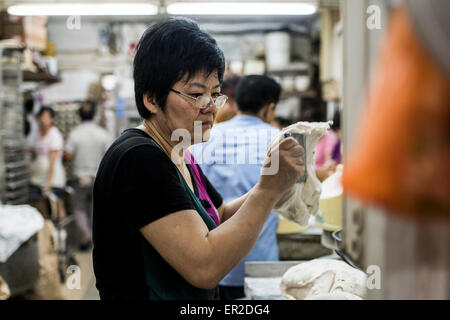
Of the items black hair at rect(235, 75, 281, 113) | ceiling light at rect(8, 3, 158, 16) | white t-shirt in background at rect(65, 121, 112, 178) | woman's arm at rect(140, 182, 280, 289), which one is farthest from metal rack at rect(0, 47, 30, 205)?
woman's arm at rect(140, 182, 280, 289)

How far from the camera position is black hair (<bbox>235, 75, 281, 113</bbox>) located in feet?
8.24

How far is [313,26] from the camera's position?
21.4ft

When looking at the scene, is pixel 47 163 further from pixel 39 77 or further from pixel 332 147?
pixel 332 147

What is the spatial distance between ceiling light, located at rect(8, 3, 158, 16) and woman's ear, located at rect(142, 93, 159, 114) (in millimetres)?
3511

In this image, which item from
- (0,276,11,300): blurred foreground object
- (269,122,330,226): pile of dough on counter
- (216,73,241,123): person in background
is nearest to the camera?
(269,122,330,226): pile of dough on counter

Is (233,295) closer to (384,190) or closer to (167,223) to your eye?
(167,223)

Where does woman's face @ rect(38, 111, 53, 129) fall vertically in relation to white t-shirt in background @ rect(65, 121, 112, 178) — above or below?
above

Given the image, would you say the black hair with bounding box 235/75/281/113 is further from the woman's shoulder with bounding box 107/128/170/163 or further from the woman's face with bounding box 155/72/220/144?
the woman's shoulder with bounding box 107/128/170/163

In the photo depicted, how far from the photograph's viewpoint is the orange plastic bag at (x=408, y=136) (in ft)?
1.22

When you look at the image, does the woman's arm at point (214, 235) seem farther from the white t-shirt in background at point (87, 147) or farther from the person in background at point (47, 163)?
the white t-shirt in background at point (87, 147)

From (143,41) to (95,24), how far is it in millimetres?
6218

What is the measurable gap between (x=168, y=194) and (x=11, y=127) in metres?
4.13
